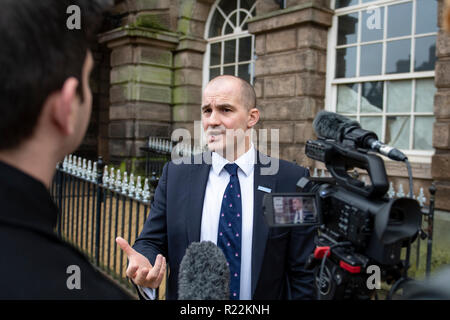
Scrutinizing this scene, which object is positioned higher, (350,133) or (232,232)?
(350,133)

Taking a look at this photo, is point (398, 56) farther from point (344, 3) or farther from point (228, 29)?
point (228, 29)

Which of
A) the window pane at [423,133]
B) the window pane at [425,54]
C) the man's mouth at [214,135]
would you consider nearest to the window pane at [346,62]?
the window pane at [425,54]

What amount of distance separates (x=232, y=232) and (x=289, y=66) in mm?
5956

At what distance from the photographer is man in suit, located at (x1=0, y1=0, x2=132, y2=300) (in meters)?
0.85

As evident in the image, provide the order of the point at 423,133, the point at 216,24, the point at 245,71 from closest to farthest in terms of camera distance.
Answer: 1. the point at 423,133
2. the point at 245,71
3. the point at 216,24

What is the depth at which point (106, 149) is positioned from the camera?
1578cm

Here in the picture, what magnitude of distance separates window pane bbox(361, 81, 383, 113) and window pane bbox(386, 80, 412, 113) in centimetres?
16

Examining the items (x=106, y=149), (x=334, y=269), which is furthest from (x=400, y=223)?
(x=106, y=149)

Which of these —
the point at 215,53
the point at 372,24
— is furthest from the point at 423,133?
the point at 215,53

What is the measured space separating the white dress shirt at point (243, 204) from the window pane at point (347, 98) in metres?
5.57

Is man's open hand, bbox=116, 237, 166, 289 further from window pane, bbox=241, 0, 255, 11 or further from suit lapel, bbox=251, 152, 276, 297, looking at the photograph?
window pane, bbox=241, 0, 255, 11

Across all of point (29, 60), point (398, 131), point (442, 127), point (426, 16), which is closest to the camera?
point (29, 60)

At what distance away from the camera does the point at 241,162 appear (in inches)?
88.4
